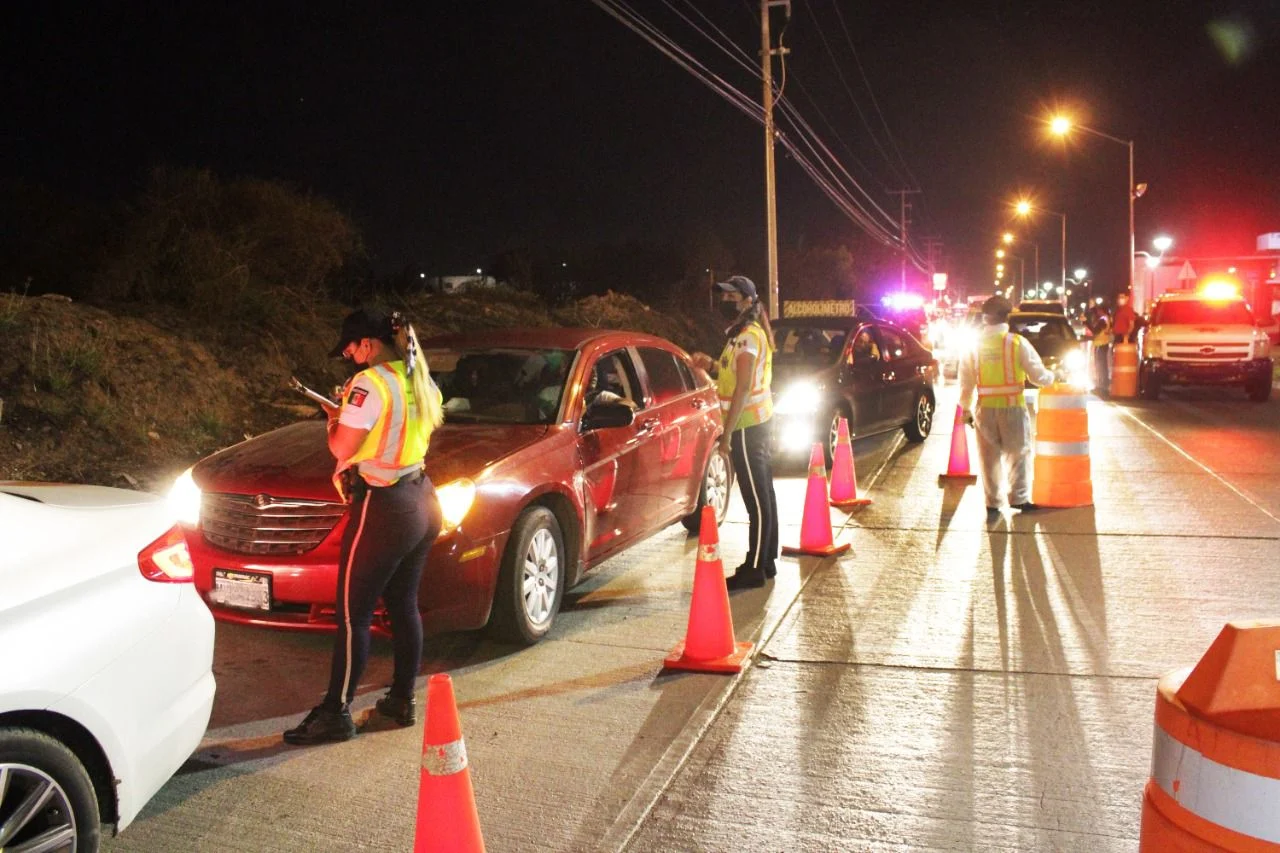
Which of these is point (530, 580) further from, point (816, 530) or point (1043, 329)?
point (1043, 329)

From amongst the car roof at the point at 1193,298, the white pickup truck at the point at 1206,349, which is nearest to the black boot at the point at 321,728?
the white pickup truck at the point at 1206,349

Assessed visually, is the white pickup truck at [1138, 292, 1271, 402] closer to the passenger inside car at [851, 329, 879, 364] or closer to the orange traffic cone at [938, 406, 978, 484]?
the passenger inside car at [851, 329, 879, 364]

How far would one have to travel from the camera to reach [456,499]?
552 cm

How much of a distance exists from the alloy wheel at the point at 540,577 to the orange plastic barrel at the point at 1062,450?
509 cm

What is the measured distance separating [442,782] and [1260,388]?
2001cm

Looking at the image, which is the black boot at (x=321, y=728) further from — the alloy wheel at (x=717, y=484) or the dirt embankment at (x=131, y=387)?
the dirt embankment at (x=131, y=387)

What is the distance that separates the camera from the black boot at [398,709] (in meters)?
4.88

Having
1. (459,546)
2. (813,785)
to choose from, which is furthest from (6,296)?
(813,785)

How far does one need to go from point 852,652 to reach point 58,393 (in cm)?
851

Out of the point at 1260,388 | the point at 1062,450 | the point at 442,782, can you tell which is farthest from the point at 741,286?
the point at 1260,388

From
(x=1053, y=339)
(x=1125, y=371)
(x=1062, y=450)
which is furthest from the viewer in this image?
(x=1125, y=371)

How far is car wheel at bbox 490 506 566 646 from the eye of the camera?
5.76m

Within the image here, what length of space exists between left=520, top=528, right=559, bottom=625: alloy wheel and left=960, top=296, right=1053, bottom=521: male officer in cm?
454

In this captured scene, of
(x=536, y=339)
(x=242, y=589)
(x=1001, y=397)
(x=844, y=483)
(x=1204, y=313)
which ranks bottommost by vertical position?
(x=844, y=483)
